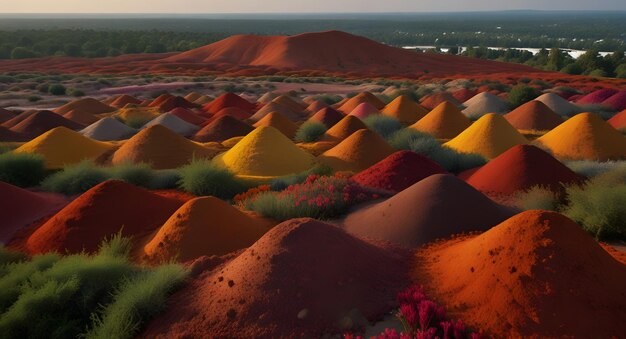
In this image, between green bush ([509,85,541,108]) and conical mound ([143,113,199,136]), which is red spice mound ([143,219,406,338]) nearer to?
conical mound ([143,113,199,136])

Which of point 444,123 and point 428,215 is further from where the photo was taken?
point 444,123

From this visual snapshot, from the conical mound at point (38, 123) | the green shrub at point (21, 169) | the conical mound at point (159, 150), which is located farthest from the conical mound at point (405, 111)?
the green shrub at point (21, 169)

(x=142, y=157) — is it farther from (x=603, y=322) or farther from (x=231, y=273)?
(x=603, y=322)

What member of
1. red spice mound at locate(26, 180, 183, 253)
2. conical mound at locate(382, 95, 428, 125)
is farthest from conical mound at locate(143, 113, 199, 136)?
red spice mound at locate(26, 180, 183, 253)

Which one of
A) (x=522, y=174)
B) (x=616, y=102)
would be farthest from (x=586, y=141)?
(x=616, y=102)

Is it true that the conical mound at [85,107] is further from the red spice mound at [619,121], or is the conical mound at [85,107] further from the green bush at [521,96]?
the red spice mound at [619,121]

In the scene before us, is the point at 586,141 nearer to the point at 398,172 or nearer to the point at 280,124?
the point at 398,172
